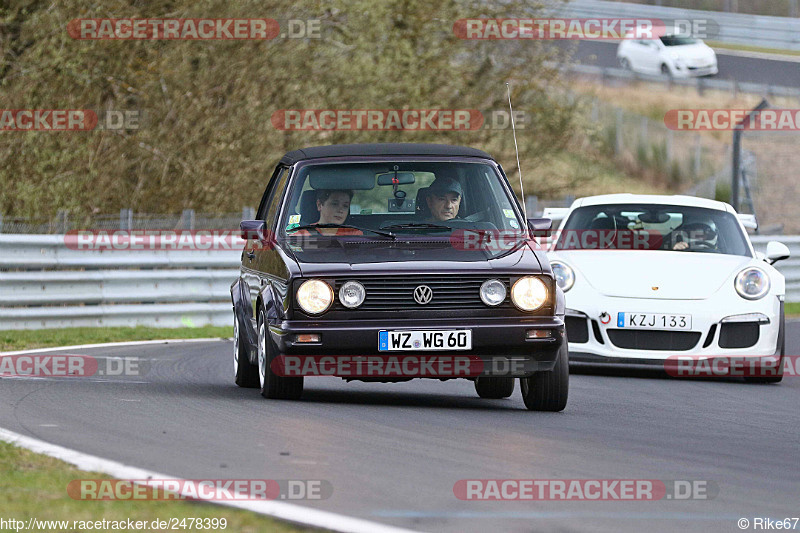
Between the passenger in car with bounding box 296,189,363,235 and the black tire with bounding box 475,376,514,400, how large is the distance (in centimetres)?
160

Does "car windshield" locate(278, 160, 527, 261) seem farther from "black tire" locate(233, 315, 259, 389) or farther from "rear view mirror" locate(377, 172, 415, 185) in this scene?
"black tire" locate(233, 315, 259, 389)

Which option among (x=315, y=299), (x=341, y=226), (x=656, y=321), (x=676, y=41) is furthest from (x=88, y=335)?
(x=676, y=41)

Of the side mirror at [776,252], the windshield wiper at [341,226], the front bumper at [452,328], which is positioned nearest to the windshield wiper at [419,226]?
the windshield wiper at [341,226]

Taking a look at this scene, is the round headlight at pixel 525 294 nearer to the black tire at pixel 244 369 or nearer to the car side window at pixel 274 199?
the car side window at pixel 274 199

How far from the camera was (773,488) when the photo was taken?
643 centimetres

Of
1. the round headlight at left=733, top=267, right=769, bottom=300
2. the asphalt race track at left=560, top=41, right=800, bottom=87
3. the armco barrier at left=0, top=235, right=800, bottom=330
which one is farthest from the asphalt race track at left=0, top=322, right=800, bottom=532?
the asphalt race track at left=560, top=41, right=800, bottom=87

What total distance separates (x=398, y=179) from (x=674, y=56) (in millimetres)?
45427

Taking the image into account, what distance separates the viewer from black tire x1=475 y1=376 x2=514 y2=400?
10328 mm

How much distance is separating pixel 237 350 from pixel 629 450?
395 cm

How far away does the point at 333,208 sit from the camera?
380 inches

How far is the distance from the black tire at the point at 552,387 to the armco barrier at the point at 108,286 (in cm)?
849

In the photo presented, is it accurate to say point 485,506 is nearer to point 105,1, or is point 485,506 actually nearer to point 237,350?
point 237,350

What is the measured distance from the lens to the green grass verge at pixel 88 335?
14.8m

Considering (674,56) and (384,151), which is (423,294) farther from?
(674,56)
